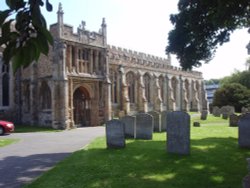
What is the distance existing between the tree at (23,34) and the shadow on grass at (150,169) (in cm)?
543

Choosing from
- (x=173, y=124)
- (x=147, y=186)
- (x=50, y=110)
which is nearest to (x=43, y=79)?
(x=50, y=110)

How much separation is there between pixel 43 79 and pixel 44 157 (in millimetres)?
15479

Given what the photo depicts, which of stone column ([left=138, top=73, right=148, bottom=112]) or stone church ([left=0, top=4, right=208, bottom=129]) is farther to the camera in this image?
stone column ([left=138, top=73, right=148, bottom=112])

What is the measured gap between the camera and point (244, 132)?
11898 millimetres

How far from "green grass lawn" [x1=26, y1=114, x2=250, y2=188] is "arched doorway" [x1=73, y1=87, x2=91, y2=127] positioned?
16.2m

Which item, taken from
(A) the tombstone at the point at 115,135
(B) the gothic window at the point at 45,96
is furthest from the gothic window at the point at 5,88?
(A) the tombstone at the point at 115,135

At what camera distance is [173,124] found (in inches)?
438

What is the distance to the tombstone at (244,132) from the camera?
38.7 ft

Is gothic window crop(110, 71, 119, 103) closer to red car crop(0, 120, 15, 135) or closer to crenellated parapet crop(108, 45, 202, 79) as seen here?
crenellated parapet crop(108, 45, 202, 79)

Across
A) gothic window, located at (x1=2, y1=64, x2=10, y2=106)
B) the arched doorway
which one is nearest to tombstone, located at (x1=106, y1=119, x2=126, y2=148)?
the arched doorway

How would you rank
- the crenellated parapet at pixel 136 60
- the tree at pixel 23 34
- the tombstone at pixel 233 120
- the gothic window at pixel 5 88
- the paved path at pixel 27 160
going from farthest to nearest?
the crenellated parapet at pixel 136 60, the gothic window at pixel 5 88, the tombstone at pixel 233 120, the paved path at pixel 27 160, the tree at pixel 23 34

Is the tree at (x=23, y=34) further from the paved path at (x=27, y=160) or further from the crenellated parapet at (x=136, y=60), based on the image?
the crenellated parapet at (x=136, y=60)

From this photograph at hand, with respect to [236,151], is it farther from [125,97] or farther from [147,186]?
[125,97]

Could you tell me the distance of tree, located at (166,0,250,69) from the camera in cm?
1259
